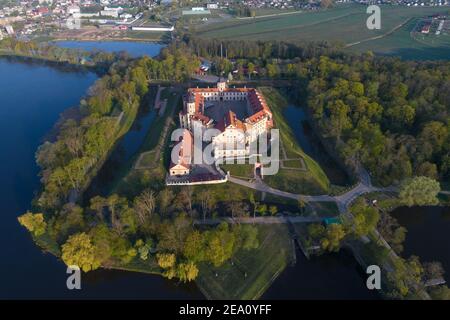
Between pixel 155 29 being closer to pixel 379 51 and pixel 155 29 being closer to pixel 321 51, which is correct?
pixel 321 51

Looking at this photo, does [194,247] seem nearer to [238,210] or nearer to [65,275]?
[238,210]

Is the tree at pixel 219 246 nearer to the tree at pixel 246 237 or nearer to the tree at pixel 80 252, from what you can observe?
the tree at pixel 246 237

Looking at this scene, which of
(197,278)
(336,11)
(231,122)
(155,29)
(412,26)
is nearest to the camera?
(197,278)

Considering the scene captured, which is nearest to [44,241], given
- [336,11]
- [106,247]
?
[106,247]

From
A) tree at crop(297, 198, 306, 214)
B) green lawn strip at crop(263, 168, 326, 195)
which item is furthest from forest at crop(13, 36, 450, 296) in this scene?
green lawn strip at crop(263, 168, 326, 195)

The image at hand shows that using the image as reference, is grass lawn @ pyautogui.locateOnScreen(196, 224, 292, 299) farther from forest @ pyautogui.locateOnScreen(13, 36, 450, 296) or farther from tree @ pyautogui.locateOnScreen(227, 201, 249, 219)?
tree @ pyautogui.locateOnScreen(227, 201, 249, 219)

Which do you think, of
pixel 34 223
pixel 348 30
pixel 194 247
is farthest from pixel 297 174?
pixel 348 30
